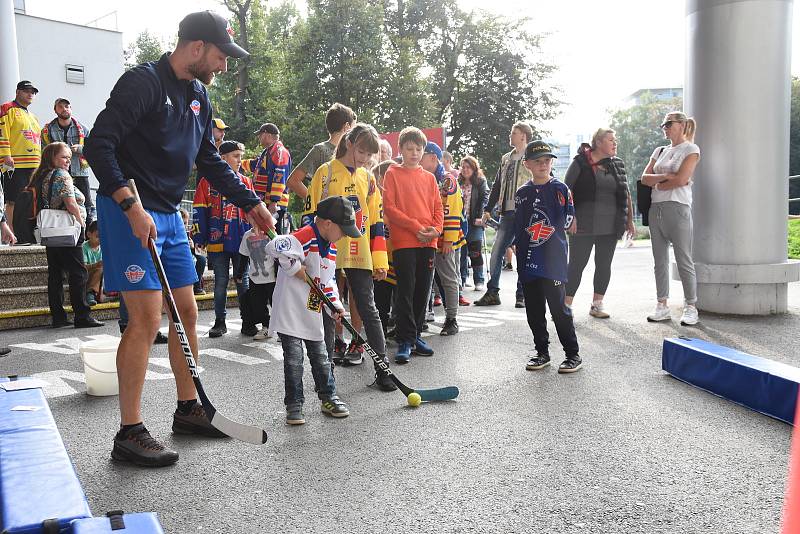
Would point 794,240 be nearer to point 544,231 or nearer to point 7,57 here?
point 544,231

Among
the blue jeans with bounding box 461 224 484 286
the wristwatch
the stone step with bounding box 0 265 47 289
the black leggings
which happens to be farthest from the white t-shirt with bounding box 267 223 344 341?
the blue jeans with bounding box 461 224 484 286

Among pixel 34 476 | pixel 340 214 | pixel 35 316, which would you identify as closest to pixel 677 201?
pixel 340 214

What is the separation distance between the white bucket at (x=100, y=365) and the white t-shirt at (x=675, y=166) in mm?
5309

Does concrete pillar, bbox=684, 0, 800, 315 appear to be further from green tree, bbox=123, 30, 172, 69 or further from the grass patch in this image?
green tree, bbox=123, 30, 172, 69

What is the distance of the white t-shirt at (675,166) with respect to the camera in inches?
284

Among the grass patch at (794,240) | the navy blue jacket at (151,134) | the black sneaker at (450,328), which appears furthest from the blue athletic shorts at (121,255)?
the grass patch at (794,240)

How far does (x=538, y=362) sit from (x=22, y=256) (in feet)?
23.1

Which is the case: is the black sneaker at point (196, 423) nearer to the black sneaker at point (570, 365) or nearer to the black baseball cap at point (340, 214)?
the black baseball cap at point (340, 214)

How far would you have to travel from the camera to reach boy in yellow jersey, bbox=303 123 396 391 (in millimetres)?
5102

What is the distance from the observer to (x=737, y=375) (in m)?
4.44

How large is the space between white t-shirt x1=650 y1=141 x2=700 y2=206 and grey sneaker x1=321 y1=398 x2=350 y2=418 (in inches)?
176

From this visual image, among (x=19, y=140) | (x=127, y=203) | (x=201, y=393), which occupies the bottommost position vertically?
(x=201, y=393)

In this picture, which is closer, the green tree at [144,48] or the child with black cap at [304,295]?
the child with black cap at [304,295]

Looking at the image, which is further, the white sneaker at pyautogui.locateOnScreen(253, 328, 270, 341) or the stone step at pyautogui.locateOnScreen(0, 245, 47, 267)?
the stone step at pyautogui.locateOnScreen(0, 245, 47, 267)
